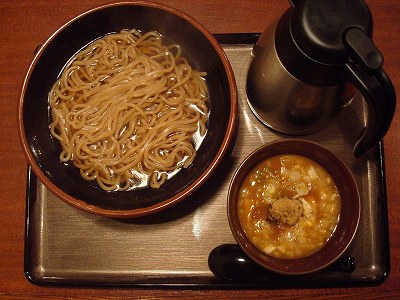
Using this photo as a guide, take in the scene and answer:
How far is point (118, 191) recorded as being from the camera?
1.60m

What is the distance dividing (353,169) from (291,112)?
377 mm

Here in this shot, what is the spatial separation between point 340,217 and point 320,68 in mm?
547

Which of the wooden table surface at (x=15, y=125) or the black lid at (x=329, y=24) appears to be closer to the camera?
the black lid at (x=329, y=24)

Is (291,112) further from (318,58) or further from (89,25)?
(89,25)

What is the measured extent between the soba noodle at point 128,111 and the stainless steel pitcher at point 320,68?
28 centimetres

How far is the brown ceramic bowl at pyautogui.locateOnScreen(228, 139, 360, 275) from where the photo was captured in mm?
1416

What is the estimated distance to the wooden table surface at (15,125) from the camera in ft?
5.41

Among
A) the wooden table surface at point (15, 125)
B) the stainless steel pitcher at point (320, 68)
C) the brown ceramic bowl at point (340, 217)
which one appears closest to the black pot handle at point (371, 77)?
the stainless steel pitcher at point (320, 68)

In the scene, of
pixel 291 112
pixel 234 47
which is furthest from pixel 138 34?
pixel 291 112

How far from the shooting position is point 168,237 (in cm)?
164

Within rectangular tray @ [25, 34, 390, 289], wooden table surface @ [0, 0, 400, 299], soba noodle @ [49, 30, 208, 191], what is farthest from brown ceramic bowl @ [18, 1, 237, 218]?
wooden table surface @ [0, 0, 400, 299]

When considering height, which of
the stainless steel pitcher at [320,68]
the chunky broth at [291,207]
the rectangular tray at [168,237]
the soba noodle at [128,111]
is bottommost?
the rectangular tray at [168,237]

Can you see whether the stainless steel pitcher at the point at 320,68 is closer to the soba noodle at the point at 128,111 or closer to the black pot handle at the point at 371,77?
the black pot handle at the point at 371,77

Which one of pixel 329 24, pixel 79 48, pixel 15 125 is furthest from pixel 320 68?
pixel 15 125
